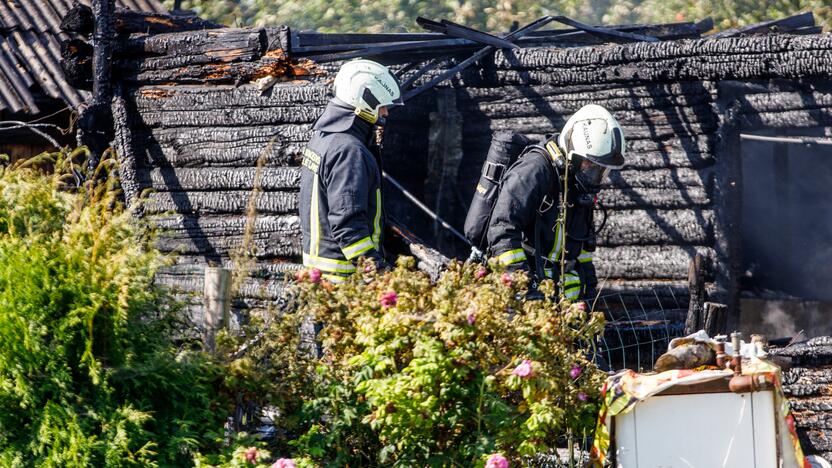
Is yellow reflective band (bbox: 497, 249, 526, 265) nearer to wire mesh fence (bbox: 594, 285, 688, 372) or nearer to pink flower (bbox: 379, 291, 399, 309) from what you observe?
wire mesh fence (bbox: 594, 285, 688, 372)

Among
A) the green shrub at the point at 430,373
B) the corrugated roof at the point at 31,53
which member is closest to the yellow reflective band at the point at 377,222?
the green shrub at the point at 430,373

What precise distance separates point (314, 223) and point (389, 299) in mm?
1987

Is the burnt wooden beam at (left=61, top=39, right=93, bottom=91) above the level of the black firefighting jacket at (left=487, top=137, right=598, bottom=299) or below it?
above

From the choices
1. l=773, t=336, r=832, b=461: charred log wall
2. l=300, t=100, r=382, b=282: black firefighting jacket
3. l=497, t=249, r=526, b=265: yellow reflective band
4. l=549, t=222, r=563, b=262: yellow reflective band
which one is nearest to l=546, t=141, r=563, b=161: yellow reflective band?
l=549, t=222, r=563, b=262: yellow reflective band

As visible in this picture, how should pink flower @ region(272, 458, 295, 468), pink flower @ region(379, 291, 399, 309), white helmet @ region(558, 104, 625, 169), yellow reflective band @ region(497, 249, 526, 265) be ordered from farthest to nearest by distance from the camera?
1. white helmet @ region(558, 104, 625, 169)
2. yellow reflective band @ region(497, 249, 526, 265)
3. pink flower @ region(379, 291, 399, 309)
4. pink flower @ region(272, 458, 295, 468)

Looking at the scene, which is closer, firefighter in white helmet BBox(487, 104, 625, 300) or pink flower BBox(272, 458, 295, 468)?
pink flower BBox(272, 458, 295, 468)

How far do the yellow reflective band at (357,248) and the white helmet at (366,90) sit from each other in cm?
91

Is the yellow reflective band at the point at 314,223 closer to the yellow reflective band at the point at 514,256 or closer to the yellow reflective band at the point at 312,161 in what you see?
the yellow reflective band at the point at 312,161

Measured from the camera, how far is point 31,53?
1100 centimetres

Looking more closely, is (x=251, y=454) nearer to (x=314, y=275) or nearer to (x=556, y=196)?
(x=314, y=275)

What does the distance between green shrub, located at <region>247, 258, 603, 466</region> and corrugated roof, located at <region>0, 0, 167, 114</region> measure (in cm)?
649

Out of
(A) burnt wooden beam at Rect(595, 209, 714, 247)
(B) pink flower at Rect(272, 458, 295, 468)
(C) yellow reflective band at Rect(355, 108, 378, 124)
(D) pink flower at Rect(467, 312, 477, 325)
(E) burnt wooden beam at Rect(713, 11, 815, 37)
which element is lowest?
(B) pink flower at Rect(272, 458, 295, 468)

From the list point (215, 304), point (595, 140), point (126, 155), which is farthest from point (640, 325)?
point (126, 155)

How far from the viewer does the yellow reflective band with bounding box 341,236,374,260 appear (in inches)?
243
